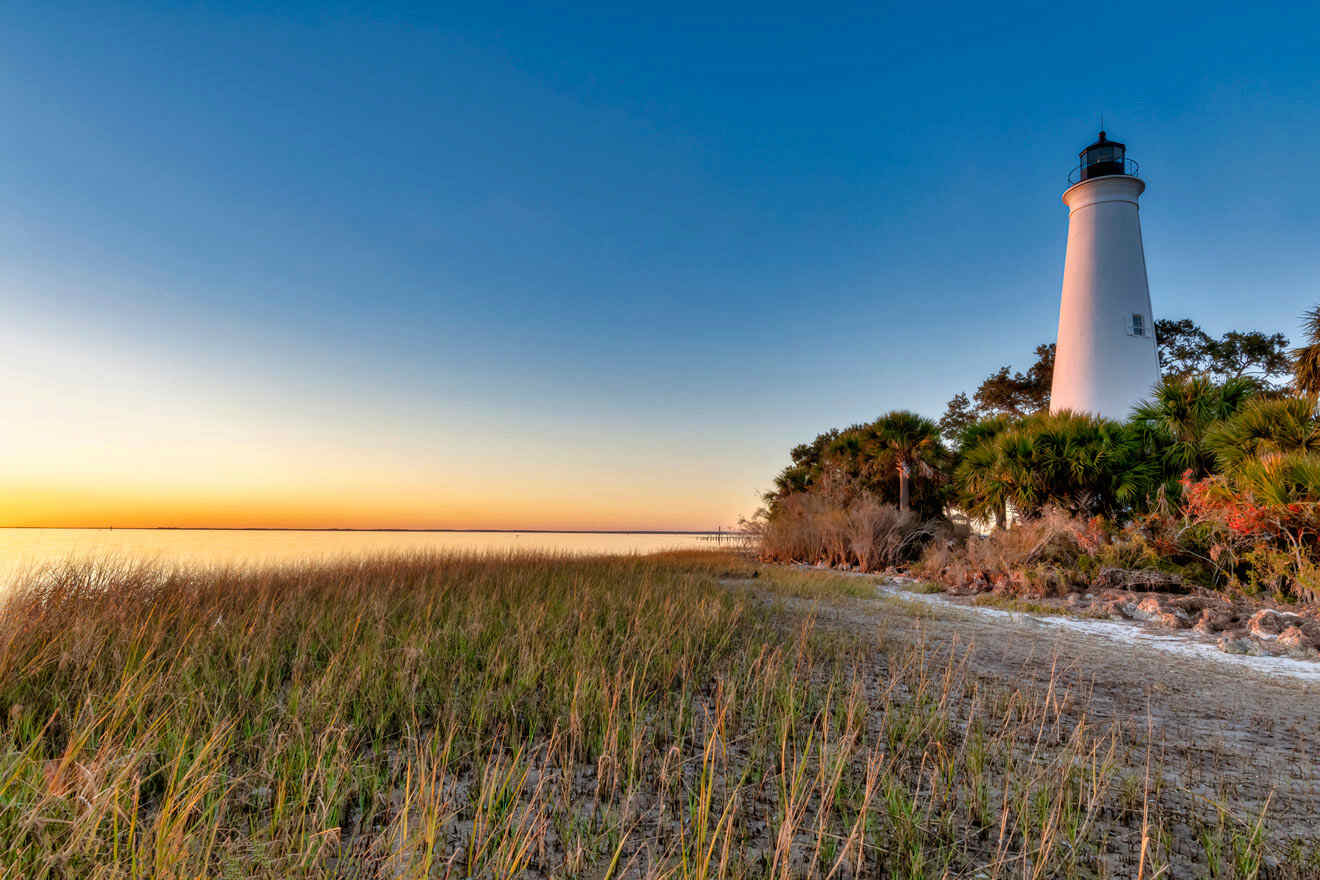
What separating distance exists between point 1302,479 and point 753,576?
1024 centimetres

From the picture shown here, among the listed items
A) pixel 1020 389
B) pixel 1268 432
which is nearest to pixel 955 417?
pixel 1020 389

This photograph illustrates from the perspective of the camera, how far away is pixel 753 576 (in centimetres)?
1564

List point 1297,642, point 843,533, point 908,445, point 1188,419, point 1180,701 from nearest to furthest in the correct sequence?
point 1180,701 < point 1297,642 < point 1188,419 < point 843,533 < point 908,445

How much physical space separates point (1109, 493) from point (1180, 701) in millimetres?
12769

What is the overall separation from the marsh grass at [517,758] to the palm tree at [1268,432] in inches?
412

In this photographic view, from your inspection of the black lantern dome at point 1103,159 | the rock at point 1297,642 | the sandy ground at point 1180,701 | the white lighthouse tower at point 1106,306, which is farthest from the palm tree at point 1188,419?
the black lantern dome at point 1103,159

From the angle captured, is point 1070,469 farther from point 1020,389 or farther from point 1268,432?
point 1020,389

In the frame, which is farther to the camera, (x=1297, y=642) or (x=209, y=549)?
(x=209, y=549)

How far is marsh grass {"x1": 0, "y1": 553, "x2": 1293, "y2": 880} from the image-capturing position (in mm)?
2199

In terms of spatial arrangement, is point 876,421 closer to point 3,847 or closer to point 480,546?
point 480,546

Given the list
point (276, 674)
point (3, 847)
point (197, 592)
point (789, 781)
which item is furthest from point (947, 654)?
point (197, 592)

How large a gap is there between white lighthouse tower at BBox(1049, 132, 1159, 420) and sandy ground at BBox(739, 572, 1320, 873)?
53.0 feet

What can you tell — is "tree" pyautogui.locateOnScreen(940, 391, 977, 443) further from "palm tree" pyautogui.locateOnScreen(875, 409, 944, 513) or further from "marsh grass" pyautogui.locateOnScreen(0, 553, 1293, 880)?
"marsh grass" pyautogui.locateOnScreen(0, 553, 1293, 880)

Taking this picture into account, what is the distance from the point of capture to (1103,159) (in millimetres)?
22797
